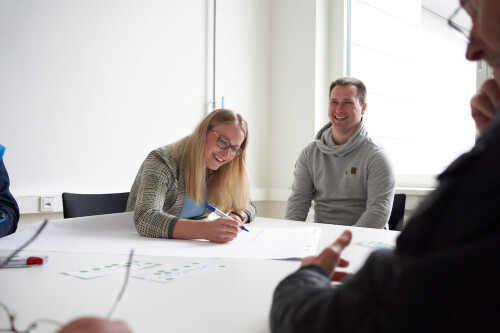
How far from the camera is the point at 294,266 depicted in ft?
3.45

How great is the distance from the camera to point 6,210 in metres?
1.53

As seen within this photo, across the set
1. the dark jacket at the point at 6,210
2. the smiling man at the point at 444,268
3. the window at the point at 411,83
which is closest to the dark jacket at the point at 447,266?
the smiling man at the point at 444,268

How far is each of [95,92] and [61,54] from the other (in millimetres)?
275

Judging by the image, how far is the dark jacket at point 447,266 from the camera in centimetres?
32

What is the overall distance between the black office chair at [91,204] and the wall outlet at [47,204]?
0.50 m

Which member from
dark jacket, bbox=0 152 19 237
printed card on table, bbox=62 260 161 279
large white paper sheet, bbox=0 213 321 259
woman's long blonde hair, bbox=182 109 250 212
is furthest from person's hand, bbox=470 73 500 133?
dark jacket, bbox=0 152 19 237

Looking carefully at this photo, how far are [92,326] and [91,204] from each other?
1.71 meters

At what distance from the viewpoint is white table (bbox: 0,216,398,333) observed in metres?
0.66

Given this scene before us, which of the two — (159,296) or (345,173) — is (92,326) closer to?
(159,296)

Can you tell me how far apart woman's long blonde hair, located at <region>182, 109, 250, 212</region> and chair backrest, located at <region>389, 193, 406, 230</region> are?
0.88m

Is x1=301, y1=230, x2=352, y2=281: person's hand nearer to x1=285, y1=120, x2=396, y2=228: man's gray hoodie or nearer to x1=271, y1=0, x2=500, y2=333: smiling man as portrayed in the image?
x1=271, y1=0, x2=500, y2=333: smiling man

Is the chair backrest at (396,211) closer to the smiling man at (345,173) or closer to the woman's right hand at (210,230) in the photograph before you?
the smiling man at (345,173)

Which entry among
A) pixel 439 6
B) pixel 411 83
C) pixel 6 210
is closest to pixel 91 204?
pixel 6 210

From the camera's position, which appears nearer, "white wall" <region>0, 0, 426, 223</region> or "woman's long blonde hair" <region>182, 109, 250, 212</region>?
"woman's long blonde hair" <region>182, 109, 250, 212</region>
